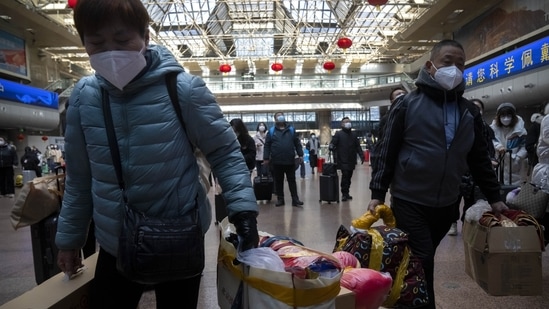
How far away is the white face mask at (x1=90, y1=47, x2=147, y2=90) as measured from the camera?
52.2 inches

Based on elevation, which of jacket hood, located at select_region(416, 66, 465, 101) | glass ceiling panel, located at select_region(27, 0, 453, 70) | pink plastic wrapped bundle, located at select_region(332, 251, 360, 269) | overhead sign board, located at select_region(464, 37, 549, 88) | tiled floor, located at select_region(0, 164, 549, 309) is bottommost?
tiled floor, located at select_region(0, 164, 549, 309)

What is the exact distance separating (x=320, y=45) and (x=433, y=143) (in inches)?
1278

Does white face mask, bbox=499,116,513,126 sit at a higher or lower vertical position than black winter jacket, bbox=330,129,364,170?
higher

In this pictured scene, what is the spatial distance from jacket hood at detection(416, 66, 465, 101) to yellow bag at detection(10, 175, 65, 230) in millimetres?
2599

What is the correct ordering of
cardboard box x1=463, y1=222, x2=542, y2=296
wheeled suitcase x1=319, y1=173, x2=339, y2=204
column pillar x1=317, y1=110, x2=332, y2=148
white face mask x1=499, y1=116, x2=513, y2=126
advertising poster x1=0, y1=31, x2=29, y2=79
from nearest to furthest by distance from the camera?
cardboard box x1=463, y1=222, x2=542, y2=296 < white face mask x1=499, y1=116, x2=513, y2=126 < wheeled suitcase x1=319, y1=173, x2=339, y2=204 < advertising poster x1=0, y1=31, x2=29, y2=79 < column pillar x1=317, y1=110, x2=332, y2=148

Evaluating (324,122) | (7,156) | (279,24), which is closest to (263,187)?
(7,156)

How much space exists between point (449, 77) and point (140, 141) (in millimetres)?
1678

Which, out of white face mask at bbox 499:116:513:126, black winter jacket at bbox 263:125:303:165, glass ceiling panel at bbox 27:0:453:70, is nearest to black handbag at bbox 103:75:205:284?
white face mask at bbox 499:116:513:126

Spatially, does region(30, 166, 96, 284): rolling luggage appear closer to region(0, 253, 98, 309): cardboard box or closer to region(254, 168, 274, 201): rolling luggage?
region(0, 253, 98, 309): cardboard box

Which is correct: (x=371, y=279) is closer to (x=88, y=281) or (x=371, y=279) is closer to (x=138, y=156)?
(x=138, y=156)

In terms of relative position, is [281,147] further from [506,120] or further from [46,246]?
[46,246]

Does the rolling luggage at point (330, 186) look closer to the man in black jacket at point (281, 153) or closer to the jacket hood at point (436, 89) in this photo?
the man in black jacket at point (281, 153)

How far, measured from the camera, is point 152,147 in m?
1.35

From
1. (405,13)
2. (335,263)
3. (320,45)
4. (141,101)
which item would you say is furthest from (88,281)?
(320,45)
